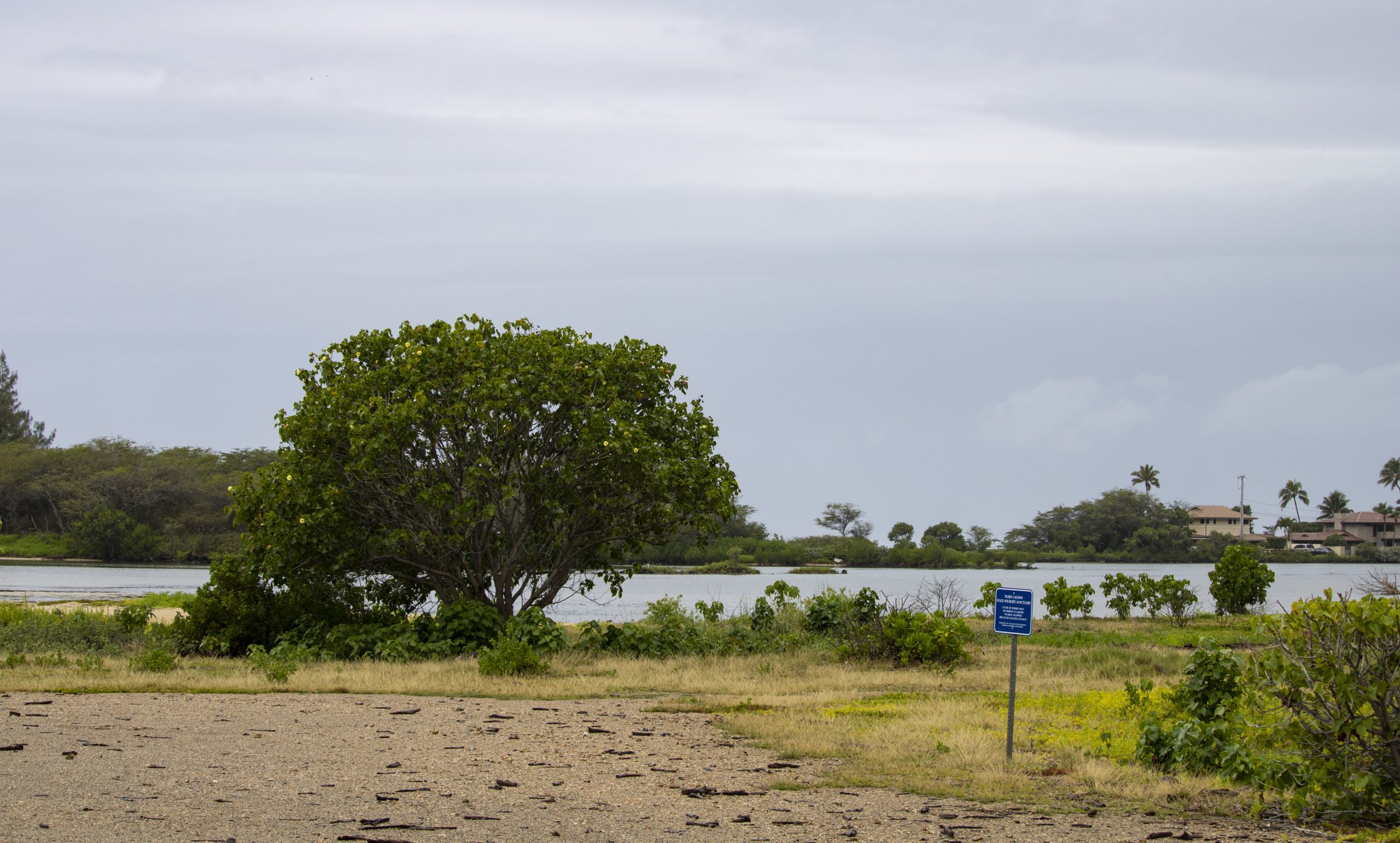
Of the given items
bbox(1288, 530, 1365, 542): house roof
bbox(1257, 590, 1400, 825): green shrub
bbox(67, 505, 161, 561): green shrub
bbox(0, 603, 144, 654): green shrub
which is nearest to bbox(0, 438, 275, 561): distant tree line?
bbox(67, 505, 161, 561): green shrub

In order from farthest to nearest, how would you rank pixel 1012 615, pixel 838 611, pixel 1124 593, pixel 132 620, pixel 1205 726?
1. pixel 1124 593
2. pixel 838 611
3. pixel 132 620
4. pixel 1012 615
5. pixel 1205 726

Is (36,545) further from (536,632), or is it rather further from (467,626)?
(536,632)

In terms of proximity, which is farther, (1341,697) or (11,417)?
(11,417)

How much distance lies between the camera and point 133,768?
9430 millimetres

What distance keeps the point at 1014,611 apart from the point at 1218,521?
407 ft

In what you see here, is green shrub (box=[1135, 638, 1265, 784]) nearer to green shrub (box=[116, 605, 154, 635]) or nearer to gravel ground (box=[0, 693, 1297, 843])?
gravel ground (box=[0, 693, 1297, 843])

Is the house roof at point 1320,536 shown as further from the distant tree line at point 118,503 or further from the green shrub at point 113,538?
the green shrub at point 113,538

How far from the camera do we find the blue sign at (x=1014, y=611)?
34.2 feet

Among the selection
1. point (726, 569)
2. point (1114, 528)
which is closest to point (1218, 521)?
point (1114, 528)

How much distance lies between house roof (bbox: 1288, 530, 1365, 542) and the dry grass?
110221mm

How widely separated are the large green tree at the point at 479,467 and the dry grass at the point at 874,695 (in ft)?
7.74

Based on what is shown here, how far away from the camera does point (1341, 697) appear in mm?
7730

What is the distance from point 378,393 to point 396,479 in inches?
59.2

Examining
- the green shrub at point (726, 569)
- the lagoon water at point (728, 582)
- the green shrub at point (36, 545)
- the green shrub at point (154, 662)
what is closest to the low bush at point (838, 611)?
the lagoon water at point (728, 582)
